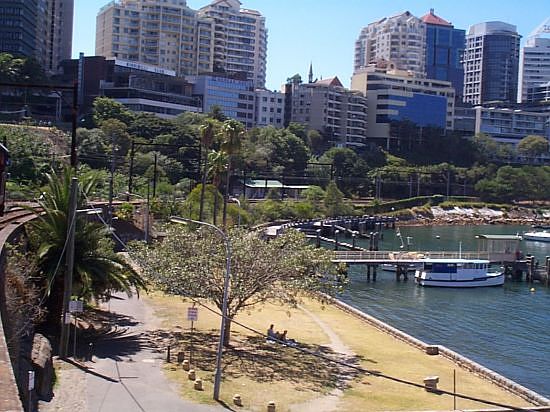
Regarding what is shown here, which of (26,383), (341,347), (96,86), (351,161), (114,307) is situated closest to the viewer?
(26,383)

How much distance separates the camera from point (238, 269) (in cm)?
3766

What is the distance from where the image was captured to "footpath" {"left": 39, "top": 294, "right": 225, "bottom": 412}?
86.3ft

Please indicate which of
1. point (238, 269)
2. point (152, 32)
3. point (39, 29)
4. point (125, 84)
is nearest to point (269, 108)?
point (152, 32)

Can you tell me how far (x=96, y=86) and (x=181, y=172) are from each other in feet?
129

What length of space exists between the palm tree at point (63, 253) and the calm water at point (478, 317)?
21489mm

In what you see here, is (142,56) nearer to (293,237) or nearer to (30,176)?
(30,176)

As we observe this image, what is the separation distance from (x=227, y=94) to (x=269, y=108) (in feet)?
50.2

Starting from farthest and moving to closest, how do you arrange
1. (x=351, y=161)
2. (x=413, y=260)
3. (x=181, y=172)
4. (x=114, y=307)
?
1. (x=351, y=161)
2. (x=181, y=172)
3. (x=413, y=260)
4. (x=114, y=307)

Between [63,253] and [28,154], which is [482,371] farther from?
[28,154]

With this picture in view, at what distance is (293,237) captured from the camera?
41.3 metres

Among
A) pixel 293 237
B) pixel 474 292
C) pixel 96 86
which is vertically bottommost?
pixel 474 292

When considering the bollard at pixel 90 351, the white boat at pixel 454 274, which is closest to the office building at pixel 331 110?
the white boat at pixel 454 274

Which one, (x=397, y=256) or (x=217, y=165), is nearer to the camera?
(x=217, y=165)

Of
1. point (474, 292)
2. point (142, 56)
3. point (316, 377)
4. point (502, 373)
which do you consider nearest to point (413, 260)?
point (474, 292)
